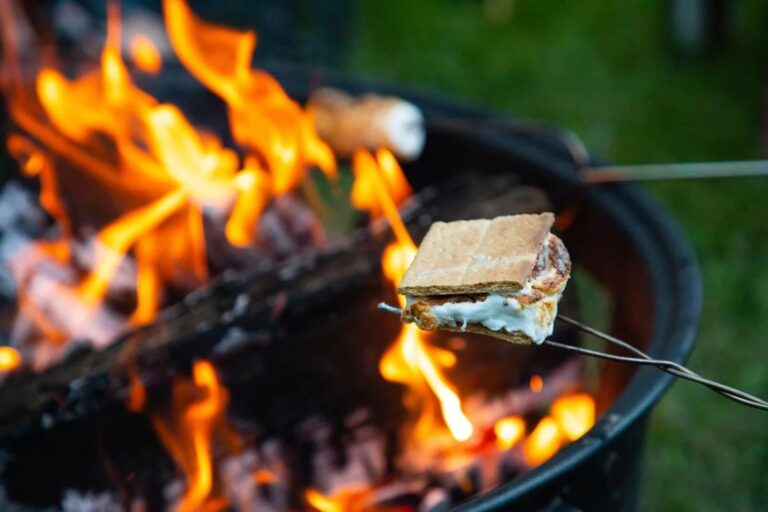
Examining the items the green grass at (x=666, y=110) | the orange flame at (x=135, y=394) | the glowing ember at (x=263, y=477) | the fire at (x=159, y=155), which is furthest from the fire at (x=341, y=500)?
the green grass at (x=666, y=110)

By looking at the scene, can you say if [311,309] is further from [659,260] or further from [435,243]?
[659,260]

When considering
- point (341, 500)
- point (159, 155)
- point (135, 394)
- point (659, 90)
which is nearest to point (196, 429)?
point (135, 394)

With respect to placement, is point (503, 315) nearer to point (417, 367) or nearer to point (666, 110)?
point (417, 367)

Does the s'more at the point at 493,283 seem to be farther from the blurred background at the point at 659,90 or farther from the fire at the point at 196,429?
the blurred background at the point at 659,90

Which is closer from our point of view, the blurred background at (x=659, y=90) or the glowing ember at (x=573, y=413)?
the glowing ember at (x=573, y=413)

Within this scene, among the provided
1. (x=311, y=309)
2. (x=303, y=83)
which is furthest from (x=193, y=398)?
(x=303, y=83)

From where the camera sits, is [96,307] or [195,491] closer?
[195,491]
